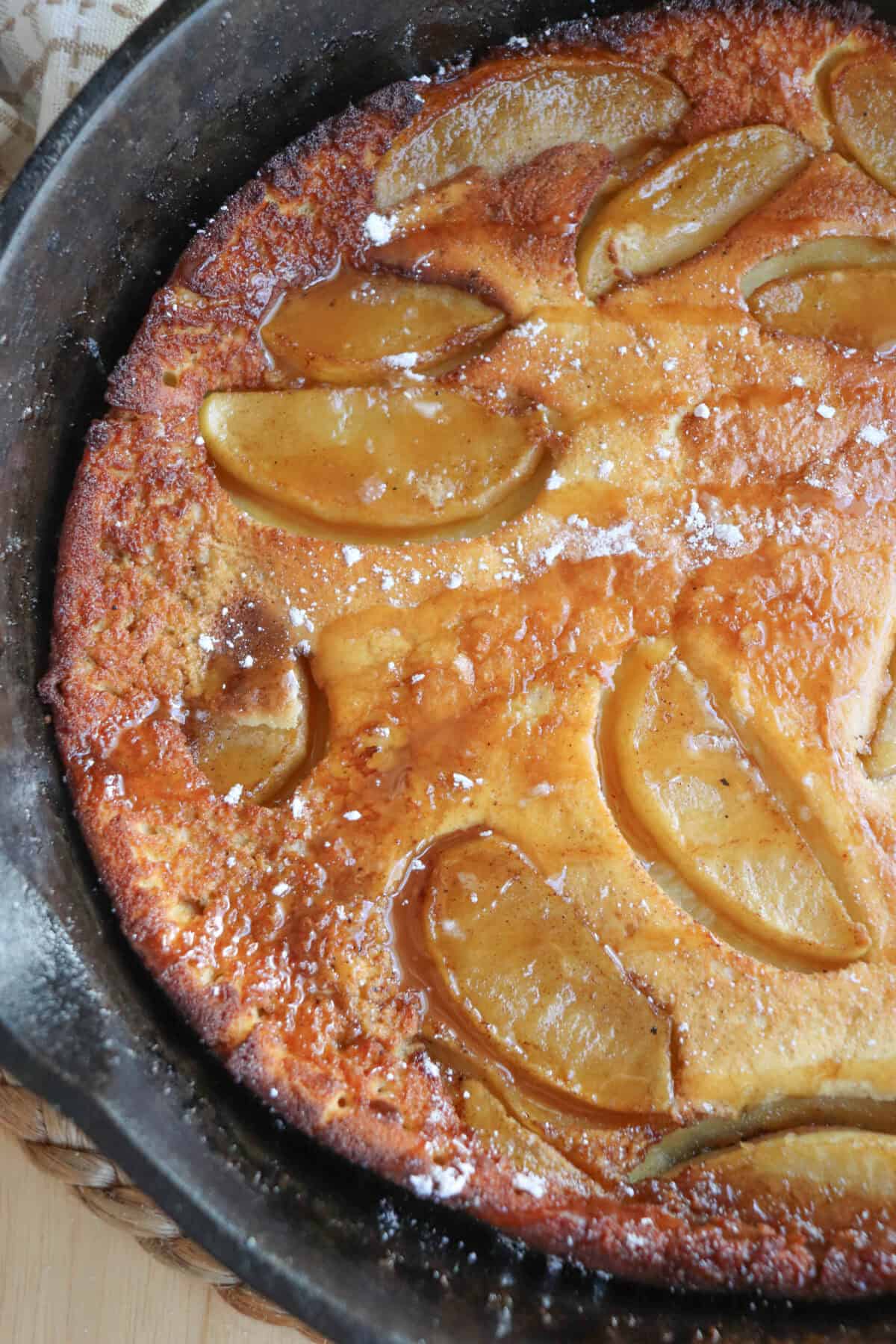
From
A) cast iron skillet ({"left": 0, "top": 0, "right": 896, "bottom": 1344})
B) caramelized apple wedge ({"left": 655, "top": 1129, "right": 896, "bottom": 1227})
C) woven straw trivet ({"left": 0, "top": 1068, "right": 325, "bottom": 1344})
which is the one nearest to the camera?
Answer: cast iron skillet ({"left": 0, "top": 0, "right": 896, "bottom": 1344})

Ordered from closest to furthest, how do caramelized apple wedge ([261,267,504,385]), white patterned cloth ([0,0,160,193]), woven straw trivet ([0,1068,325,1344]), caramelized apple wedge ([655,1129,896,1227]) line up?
caramelized apple wedge ([655,1129,896,1227]) < woven straw trivet ([0,1068,325,1344]) < caramelized apple wedge ([261,267,504,385]) < white patterned cloth ([0,0,160,193])

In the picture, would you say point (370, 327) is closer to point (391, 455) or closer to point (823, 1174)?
point (391, 455)

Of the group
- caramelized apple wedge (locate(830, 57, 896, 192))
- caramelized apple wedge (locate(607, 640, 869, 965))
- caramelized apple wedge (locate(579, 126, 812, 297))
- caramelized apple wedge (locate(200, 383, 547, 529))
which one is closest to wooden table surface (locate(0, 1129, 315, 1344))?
caramelized apple wedge (locate(607, 640, 869, 965))

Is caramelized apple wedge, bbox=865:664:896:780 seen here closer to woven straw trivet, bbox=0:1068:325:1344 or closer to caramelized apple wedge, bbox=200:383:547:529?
caramelized apple wedge, bbox=200:383:547:529

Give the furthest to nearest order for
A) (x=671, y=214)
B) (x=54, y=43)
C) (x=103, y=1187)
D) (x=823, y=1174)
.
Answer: (x=54, y=43) < (x=671, y=214) < (x=103, y=1187) < (x=823, y=1174)

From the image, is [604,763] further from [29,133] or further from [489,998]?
[29,133]

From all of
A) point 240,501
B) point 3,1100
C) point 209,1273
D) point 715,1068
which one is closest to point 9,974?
point 3,1100

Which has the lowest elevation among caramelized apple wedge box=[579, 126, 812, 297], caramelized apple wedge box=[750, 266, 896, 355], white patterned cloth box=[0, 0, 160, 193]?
caramelized apple wedge box=[750, 266, 896, 355]

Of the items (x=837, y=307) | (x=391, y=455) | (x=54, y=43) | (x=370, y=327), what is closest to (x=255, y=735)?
(x=391, y=455)

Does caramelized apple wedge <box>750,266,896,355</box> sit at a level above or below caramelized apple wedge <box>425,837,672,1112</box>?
above
